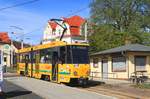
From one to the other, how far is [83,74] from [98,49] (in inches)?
1320

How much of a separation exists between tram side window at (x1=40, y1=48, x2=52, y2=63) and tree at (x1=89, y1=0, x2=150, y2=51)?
27.3 meters

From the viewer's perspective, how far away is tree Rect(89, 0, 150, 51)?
6303 centimetres

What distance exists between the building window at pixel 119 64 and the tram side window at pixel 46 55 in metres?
7.68

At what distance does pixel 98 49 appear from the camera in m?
62.8

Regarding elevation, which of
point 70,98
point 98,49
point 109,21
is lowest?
point 70,98

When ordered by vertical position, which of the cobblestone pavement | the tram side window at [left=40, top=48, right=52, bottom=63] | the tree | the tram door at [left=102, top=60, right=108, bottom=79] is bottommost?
the cobblestone pavement

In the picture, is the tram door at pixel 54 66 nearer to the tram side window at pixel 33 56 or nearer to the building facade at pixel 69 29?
the tram side window at pixel 33 56

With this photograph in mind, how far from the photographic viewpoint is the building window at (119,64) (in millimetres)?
38469

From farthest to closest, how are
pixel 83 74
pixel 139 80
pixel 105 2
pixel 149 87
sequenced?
1. pixel 105 2
2. pixel 139 80
3. pixel 83 74
4. pixel 149 87

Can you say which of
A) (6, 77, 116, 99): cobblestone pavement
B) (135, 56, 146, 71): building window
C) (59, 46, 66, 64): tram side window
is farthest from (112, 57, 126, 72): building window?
(6, 77, 116, 99): cobblestone pavement

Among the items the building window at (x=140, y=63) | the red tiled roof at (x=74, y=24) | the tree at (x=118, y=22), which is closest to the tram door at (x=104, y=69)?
the building window at (x=140, y=63)

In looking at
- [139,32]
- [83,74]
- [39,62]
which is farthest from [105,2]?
[83,74]

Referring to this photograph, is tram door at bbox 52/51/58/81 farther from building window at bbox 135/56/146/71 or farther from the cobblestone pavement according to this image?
building window at bbox 135/56/146/71

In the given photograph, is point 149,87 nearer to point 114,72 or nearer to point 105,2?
point 114,72
